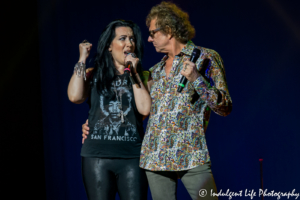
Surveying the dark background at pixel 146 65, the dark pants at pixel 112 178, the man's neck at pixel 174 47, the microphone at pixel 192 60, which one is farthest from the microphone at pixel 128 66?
the dark background at pixel 146 65

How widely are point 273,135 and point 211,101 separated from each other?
5.07ft

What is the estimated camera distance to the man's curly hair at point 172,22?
1.64 metres

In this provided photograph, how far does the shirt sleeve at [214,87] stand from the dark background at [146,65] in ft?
4.47

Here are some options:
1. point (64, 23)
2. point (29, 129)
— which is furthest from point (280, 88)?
point (29, 129)

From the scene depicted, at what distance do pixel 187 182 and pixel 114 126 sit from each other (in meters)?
0.52

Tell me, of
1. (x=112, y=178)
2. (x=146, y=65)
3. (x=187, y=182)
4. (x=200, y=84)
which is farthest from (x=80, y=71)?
(x=146, y=65)

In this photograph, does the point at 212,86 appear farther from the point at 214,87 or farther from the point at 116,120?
the point at 116,120

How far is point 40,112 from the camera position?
2.96 m

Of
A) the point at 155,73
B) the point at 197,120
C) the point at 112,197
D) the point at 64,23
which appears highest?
the point at 64,23

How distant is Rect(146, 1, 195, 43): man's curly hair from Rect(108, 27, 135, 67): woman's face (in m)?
→ 0.25

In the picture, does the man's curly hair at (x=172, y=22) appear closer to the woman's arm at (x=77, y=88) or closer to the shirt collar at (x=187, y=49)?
the shirt collar at (x=187, y=49)

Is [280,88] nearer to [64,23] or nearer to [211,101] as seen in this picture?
[211,101]

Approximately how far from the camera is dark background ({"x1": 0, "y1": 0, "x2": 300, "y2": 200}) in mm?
2627

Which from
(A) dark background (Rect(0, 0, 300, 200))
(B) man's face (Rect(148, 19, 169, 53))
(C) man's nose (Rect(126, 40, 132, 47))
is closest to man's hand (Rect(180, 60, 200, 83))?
(B) man's face (Rect(148, 19, 169, 53))
